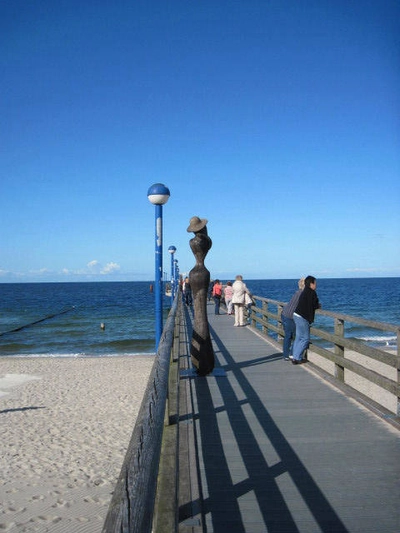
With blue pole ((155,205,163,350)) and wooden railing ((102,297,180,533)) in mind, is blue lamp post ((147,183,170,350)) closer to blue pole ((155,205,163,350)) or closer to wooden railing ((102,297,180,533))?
blue pole ((155,205,163,350))

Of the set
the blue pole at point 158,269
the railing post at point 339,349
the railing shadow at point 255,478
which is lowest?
the railing shadow at point 255,478

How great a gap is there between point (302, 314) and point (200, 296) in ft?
6.46

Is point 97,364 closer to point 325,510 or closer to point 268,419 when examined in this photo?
point 268,419

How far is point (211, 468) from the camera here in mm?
3938

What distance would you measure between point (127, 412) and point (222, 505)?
9.10 m

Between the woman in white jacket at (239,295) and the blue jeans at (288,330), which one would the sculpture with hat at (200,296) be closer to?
the blue jeans at (288,330)

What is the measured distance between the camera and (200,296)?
23.7 feet

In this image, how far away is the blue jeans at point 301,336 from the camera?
7.98 m

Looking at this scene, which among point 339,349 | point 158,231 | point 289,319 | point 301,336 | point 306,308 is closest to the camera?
point 339,349

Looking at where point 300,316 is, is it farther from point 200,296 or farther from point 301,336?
point 200,296

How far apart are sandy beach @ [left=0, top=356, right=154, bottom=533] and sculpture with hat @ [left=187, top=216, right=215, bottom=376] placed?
2.52m

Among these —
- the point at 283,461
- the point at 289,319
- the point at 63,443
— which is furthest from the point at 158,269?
the point at 63,443

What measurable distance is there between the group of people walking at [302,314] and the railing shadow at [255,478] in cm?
254

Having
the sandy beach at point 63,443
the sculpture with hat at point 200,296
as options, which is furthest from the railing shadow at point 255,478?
the sandy beach at point 63,443
